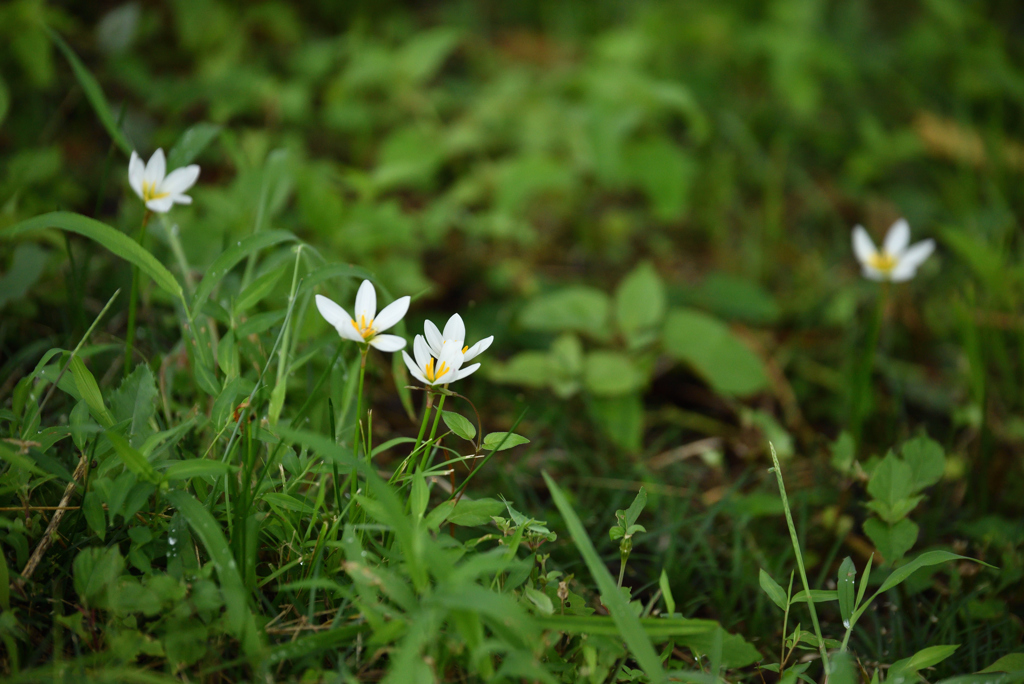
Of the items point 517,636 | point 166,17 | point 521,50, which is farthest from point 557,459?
point 166,17

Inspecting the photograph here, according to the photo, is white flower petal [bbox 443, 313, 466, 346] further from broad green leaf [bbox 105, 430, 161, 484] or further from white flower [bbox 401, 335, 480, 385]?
broad green leaf [bbox 105, 430, 161, 484]

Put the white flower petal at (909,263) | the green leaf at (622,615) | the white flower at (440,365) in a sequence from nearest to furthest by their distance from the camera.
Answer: the green leaf at (622,615)
the white flower at (440,365)
the white flower petal at (909,263)

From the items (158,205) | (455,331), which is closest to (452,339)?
(455,331)

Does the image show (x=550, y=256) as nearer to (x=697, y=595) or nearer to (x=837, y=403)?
(x=837, y=403)

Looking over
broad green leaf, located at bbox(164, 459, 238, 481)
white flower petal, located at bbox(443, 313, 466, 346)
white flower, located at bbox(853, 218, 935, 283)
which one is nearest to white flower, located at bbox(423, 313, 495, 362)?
white flower petal, located at bbox(443, 313, 466, 346)

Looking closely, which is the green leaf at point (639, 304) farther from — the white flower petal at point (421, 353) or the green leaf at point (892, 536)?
the white flower petal at point (421, 353)

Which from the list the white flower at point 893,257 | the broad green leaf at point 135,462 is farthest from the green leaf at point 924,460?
the broad green leaf at point 135,462
